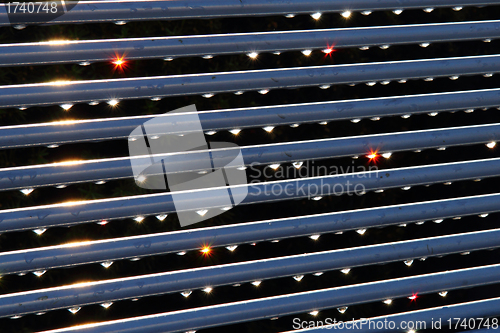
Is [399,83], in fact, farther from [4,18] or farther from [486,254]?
[4,18]

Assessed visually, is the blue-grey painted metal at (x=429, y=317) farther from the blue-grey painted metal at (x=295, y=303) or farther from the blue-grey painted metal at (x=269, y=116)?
the blue-grey painted metal at (x=269, y=116)

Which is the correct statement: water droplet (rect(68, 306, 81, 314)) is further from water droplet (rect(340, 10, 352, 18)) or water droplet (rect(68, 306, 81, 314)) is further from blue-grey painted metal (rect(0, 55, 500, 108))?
water droplet (rect(340, 10, 352, 18))

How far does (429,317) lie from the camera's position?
177 centimetres

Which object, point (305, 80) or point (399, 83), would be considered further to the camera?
point (399, 83)

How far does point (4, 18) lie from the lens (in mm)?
1562

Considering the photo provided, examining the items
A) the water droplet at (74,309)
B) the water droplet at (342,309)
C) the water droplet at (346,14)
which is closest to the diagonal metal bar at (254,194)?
the water droplet at (74,309)

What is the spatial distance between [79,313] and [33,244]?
0.41m

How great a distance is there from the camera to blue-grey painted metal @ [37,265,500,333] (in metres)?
1.59

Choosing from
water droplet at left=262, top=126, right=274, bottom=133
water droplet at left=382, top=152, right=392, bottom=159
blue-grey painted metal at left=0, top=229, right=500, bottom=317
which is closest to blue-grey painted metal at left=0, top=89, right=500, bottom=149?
water droplet at left=262, top=126, right=274, bottom=133

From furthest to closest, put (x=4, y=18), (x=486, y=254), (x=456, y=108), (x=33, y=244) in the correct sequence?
(x=486, y=254)
(x=456, y=108)
(x=33, y=244)
(x=4, y=18)

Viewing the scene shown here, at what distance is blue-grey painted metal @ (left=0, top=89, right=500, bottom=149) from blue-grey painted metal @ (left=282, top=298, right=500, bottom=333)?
1.05 metres

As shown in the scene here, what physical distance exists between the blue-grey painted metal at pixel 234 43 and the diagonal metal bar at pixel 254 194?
0.67 metres

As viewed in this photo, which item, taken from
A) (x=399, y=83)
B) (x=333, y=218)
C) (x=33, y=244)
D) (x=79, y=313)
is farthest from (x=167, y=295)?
(x=399, y=83)

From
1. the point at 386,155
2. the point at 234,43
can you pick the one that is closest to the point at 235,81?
the point at 234,43
